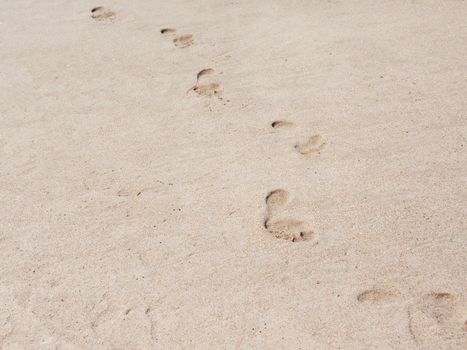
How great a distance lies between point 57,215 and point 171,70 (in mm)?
1473

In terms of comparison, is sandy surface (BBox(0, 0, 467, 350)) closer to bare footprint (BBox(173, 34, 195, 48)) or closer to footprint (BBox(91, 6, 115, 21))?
bare footprint (BBox(173, 34, 195, 48))

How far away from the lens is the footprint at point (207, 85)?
3.67 m

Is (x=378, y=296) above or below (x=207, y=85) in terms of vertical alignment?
above

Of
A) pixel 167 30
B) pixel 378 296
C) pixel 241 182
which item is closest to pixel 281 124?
pixel 241 182

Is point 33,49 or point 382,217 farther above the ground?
point 382,217

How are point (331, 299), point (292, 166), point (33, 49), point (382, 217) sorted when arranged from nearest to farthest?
1. point (331, 299)
2. point (382, 217)
3. point (292, 166)
4. point (33, 49)

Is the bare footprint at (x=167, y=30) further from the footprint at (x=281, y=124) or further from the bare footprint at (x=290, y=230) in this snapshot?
the bare footprint at (x=290, y=230)

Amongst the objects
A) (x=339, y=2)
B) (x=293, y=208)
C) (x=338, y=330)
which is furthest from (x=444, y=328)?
(x=339, y=2)

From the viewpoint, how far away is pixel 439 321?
2184mm

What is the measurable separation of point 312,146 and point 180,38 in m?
1.65

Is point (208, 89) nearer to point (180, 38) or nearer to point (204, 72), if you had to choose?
point (204, 72)

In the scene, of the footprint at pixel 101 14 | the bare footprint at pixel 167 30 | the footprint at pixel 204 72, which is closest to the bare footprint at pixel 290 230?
the footprint at pixel 204 72

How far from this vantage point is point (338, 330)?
2.19 meters

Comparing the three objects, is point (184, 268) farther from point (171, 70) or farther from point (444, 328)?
point (171, 70)
